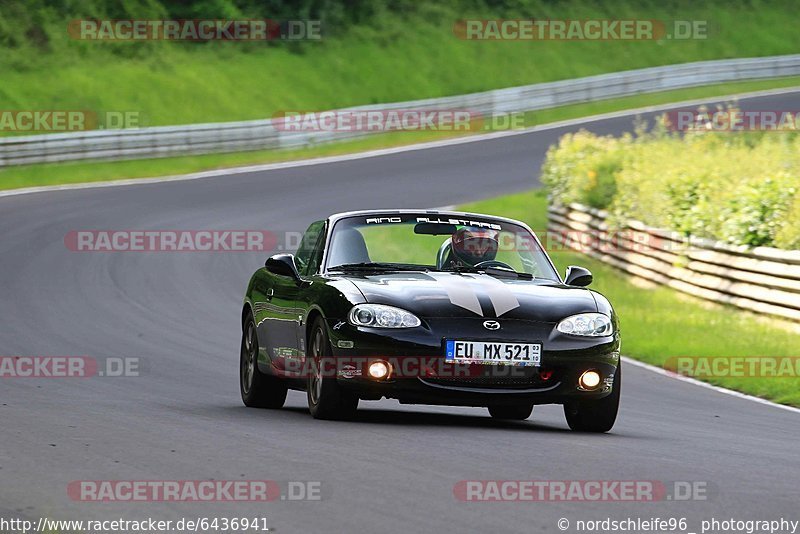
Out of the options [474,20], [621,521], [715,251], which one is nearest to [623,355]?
[715,251]

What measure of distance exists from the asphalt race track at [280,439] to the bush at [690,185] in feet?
17.1

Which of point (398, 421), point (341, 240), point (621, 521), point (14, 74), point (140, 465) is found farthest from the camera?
point (14, 74)

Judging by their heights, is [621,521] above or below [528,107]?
above

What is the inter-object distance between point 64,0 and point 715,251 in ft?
93.0

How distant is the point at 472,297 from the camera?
9.97 meters

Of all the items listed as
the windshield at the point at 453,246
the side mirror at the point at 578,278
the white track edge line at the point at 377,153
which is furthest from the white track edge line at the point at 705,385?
the white track edge line at the point at 377,153

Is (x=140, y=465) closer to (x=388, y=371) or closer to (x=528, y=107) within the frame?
(x=388, y=371)

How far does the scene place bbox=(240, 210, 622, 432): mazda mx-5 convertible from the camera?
9742 mm

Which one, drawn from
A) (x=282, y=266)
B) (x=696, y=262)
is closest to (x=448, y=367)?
(x=282, y=266)

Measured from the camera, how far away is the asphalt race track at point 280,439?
22.4 feet

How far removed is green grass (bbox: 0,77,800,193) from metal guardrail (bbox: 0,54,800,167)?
0.19m

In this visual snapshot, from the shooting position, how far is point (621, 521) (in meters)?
6.60

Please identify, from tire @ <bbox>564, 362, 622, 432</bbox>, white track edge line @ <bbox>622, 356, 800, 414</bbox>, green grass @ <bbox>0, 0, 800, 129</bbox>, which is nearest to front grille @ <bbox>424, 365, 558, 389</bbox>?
tire @ <bbox>564, 362, 622, 432</bbox>

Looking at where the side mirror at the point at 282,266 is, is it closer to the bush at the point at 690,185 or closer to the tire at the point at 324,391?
the tire at the point at 324,391
